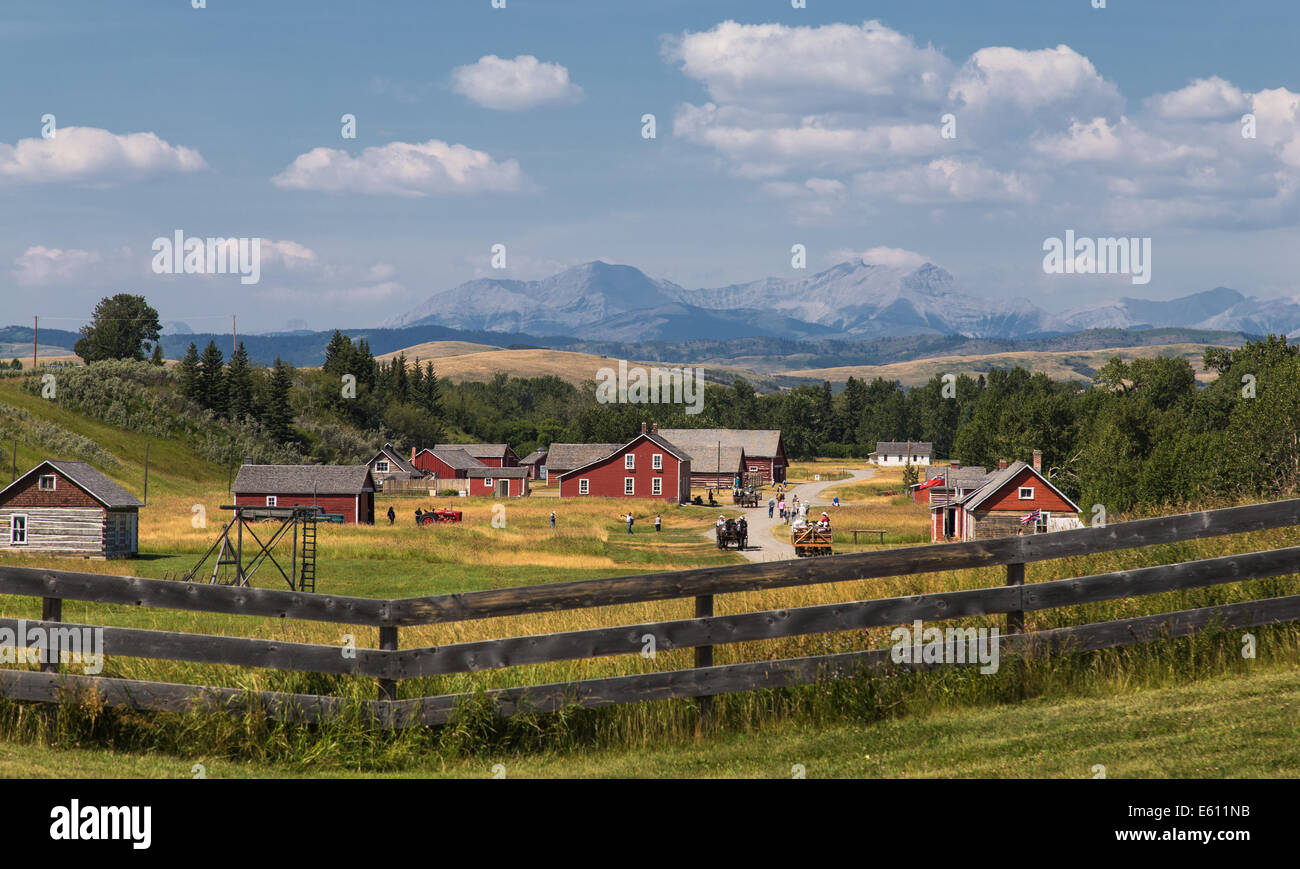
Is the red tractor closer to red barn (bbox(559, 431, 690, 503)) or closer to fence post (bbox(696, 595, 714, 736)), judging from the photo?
red barn (bbox(559, 431, 690, 503))

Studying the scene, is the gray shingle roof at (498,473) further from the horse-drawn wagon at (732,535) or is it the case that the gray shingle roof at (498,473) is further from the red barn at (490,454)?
the horse-drawn wagon at (732,535)

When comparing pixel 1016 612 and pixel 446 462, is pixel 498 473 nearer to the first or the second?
pixel 446 462

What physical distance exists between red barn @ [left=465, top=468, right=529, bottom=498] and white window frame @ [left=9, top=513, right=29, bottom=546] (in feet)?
218

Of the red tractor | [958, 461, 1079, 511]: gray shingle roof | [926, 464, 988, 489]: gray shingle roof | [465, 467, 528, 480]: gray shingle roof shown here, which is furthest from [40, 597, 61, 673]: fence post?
[465, 467, 528, 480]: gray shingle roof

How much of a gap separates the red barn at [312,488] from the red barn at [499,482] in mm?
39305

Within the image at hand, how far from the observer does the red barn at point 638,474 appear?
4225 inches

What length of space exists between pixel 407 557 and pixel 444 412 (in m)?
148

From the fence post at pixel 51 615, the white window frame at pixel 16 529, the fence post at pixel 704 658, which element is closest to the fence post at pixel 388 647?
the fence post at pixel 51 615

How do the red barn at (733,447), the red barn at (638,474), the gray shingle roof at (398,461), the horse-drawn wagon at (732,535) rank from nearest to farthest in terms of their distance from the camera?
1. the horse-drawn wagon at (732,535)
2. the red barn at (638,474)
3. the gray shingle roof at (398,461)
4. the red barn at (733,447)

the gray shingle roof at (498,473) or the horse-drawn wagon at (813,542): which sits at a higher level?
the horse-drawn wagon at (813,542)

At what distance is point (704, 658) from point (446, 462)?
129 metres

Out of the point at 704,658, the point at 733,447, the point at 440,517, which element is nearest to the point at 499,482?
the point at 733,447
